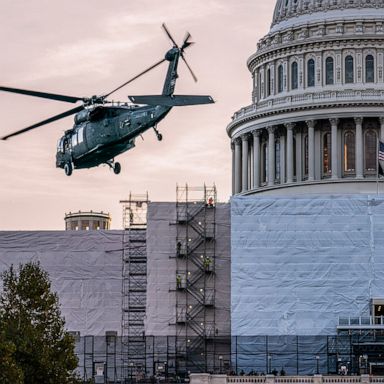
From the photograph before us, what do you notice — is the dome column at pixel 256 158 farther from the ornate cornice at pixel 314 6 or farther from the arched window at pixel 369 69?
the ornate cornice at pixel 314 6

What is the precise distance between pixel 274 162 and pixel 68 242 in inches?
1062

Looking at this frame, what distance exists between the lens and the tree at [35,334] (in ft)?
322

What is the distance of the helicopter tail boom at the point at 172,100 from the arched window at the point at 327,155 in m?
88.8

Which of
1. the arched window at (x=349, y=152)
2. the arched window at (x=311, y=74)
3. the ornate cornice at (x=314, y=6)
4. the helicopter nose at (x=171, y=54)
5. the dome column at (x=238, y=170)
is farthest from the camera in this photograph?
the dome column at (x=238, y=170)

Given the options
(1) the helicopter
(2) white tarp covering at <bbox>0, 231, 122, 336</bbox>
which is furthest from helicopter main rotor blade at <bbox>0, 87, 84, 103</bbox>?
(2) white tarp covering at <bbox>0, 231, 122, 336</bbox>

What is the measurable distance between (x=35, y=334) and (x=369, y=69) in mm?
78095

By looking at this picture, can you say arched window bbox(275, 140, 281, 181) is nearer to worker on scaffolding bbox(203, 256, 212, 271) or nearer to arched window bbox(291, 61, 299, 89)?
arched window bbox(291, 61, 299, 89)

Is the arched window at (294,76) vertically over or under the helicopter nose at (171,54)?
over

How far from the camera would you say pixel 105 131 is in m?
84.3

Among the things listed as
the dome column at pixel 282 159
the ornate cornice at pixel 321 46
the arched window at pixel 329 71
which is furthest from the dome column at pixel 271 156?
the ornate cornice at pixel 321 46

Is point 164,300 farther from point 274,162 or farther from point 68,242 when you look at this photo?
point 274,162

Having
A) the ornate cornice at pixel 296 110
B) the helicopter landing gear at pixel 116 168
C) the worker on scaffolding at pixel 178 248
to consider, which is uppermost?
the ornate cornice at pixel 296 110

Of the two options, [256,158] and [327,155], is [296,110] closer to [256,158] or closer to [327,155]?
[327,155]

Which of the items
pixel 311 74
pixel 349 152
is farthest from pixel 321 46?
pixel 349 152
